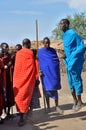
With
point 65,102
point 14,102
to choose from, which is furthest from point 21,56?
point 65,102

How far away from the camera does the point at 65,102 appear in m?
13.1

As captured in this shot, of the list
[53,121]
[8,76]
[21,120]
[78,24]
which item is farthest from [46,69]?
[78,24]

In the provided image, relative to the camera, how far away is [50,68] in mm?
11148

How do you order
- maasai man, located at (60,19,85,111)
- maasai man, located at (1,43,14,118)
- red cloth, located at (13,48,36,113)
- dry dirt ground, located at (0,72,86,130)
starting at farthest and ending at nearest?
maasai man, located at (60,19,85,111) → maasai man, located at (1,43,14,118) → red cloth, located at (13,48,36,113) → dry dirt ground, located at (0,72,86,130)

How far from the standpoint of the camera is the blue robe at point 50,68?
36.5 ft

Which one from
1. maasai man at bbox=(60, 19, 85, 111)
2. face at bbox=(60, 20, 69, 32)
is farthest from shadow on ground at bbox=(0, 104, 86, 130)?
face at bbox=(60, 20, 69, 32)

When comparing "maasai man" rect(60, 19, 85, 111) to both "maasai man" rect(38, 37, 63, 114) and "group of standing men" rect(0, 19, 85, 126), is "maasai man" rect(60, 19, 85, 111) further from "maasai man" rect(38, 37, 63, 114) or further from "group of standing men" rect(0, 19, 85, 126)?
"maasai man" rect(38, 37, 63, 114)

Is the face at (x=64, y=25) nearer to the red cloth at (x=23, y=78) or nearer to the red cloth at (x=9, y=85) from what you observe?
the red cloth at (x=23, y=78)

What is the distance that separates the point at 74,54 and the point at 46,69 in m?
0.83

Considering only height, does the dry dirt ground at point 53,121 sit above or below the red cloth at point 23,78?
below

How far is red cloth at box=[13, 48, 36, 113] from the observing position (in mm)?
10141

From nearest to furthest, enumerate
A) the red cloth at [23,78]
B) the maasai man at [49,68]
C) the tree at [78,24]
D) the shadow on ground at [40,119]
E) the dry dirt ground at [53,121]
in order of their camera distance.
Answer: the dry dirt ground at [53,121]
the shadow on ground at [40,119]
the red cloth at [23,78]
the maasai man at [49,68]
the tree at [78,24]

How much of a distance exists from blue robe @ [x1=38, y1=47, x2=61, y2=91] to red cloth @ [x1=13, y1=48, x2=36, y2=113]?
0.98 meters

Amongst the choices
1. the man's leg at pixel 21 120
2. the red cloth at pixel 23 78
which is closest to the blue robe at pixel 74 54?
the red cloth at pixel 23 78
